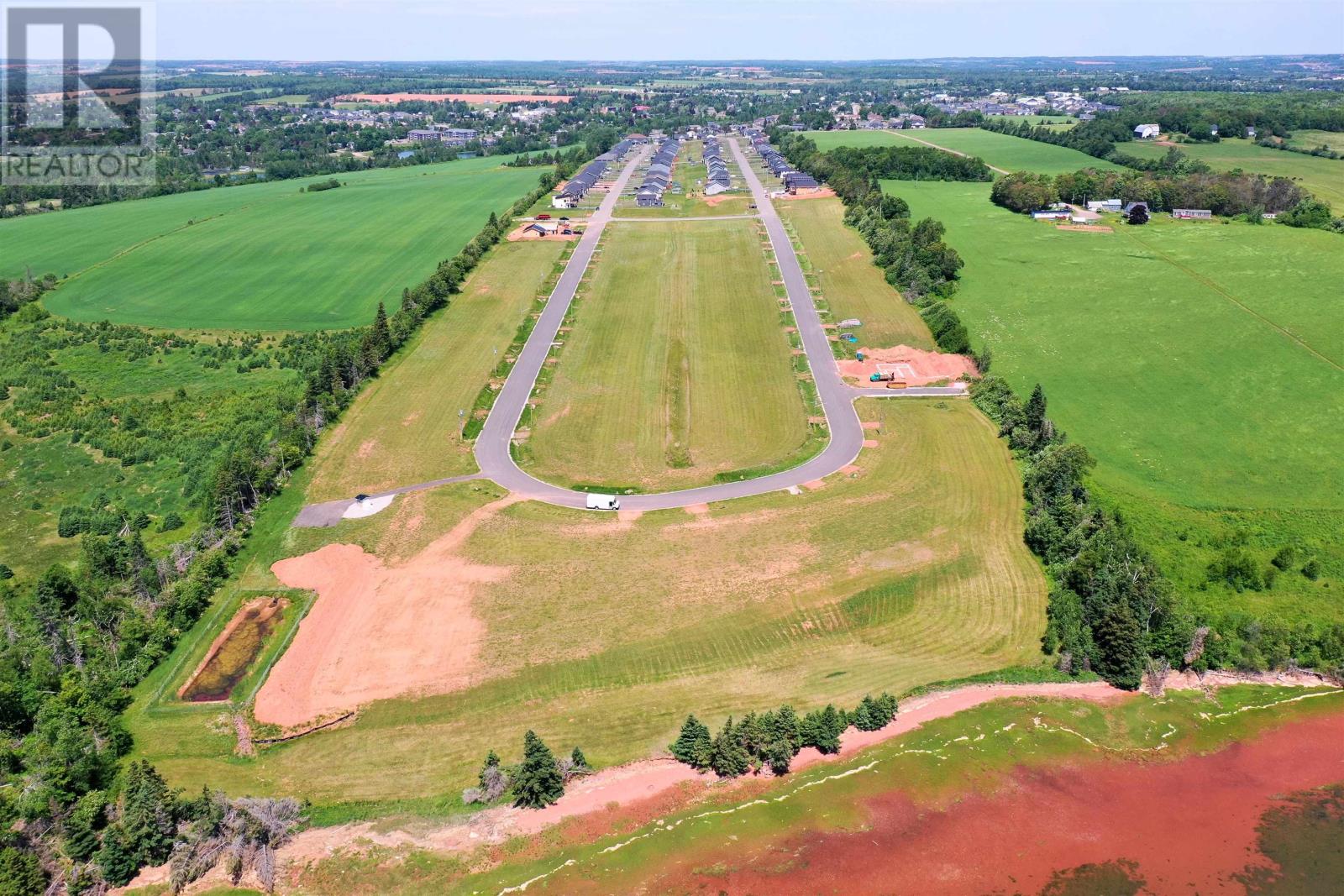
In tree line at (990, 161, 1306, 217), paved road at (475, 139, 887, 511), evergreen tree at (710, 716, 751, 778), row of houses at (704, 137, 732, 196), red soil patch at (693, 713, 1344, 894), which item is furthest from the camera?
row of houses at (704, 137, 732, 196)

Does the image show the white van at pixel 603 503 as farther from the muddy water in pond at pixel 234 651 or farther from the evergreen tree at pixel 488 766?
the evergreen tree at pixel 488 766

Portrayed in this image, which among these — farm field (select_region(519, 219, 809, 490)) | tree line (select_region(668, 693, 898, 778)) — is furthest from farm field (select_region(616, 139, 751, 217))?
tree line (select_region(668, 693, 898, 778))

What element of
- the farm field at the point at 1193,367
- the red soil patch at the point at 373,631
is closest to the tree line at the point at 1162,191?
the farm field at the point at 1193,367

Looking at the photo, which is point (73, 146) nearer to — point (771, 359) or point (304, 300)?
point (304, 300)

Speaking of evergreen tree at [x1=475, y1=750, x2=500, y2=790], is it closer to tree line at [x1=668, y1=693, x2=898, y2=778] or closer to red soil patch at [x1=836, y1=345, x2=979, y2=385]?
tree line at [x1=668, y1=693, x2=898, y2=778]

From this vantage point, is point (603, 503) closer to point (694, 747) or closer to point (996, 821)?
point (694, 747)

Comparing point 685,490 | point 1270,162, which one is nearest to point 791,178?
point 1270,162
